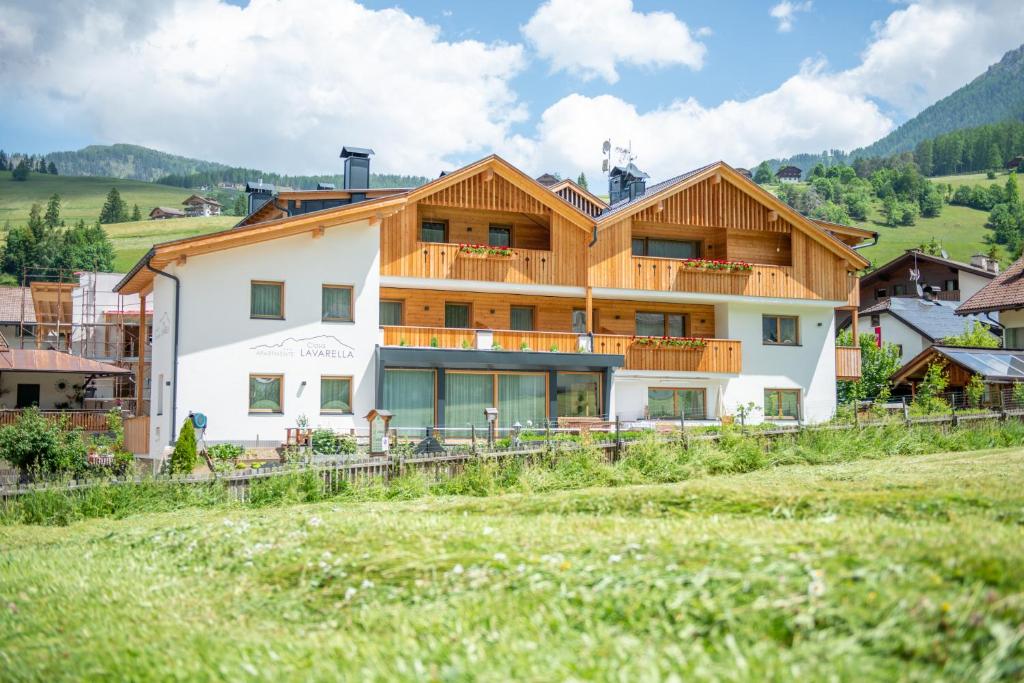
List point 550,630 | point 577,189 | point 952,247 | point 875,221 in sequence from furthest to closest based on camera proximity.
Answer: point 875,221 → point 952,247 → point 577,189 → point 550,630

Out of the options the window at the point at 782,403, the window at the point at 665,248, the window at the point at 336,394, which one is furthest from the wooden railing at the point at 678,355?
the window at the point at 336,394

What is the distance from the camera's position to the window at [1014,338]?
3688 centimetres

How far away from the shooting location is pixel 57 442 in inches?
866

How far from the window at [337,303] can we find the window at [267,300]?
1.22 meters

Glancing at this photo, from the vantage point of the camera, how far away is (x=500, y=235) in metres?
33.0

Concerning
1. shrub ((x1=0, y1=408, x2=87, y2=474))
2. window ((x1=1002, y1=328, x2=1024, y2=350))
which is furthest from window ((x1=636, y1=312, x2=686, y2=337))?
shrub ((x1=0, y1=408, x2=87, y2=474))

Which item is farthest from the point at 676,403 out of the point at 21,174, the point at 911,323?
Result: the point at 21,174

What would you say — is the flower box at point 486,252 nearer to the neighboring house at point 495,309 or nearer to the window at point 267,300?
the neighboring house at point 495,309

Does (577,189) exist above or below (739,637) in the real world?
above

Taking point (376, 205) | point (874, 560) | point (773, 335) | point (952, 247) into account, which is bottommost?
point (874, 560)

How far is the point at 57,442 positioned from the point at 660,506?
53.1ft

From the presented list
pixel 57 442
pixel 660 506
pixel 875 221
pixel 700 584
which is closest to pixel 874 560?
pixel 700 584

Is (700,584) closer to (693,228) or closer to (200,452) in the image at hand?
(200,452)

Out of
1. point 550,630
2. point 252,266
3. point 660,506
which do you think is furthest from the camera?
point 252,266
